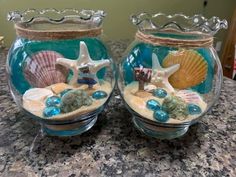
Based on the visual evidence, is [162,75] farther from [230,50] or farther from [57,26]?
[230,50]

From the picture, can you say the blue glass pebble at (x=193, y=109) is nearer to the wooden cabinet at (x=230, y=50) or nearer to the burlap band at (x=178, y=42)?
the burlap band at (x=178, y=42)

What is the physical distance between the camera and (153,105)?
476 millimetres

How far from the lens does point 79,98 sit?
0.46m

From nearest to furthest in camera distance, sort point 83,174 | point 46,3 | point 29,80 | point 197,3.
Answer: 1. point 83,174
2. point 29,80
3. point 46,3
4. point 197,3

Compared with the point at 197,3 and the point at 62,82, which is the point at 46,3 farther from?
the point at 62,82

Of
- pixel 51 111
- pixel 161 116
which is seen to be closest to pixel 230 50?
pixel 161 116

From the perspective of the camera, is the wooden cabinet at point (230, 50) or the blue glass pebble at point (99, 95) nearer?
the blue glass pebble at point (99, 95)

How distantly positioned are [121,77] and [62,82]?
131 mm

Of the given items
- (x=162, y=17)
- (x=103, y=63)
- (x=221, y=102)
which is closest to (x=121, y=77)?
(x=103, y=63)

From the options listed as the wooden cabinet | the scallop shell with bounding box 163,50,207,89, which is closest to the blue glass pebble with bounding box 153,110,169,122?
the scallop shell with bounding box 163,50,207,89

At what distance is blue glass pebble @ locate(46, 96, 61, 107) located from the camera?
1.52ft

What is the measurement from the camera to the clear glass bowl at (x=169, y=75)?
0.46 m

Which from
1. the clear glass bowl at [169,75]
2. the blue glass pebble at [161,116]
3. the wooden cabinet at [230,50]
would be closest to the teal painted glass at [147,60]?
the clear glass bowl at [169,75]

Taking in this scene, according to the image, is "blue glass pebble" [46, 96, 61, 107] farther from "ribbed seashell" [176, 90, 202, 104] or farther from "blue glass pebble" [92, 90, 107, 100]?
"ribbed seashell" [176, 90, 202, 104]
